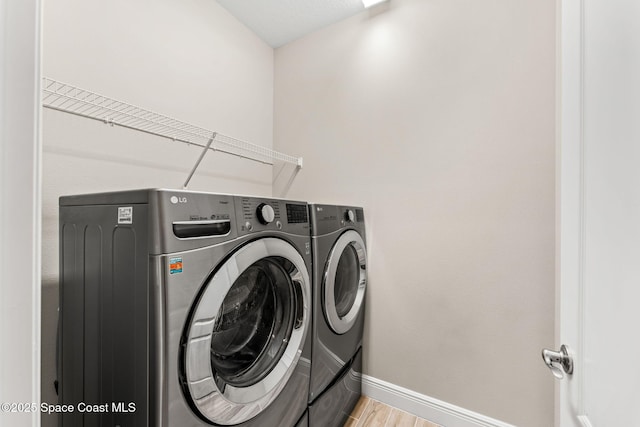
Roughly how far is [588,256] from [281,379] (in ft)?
3.25

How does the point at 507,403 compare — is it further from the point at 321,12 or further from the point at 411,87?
the point at 321,12

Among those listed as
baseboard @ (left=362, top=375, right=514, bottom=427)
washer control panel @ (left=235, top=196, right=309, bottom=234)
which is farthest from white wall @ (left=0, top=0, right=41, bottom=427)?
baseboard @ (left=362, top=375, right=514, bottom=427)

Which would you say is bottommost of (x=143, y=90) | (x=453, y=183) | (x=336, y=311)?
(x=336, y=311)

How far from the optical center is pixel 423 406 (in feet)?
5.07

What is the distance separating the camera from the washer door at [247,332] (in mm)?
726

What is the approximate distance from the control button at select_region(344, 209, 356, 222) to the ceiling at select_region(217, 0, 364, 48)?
1.40 metres

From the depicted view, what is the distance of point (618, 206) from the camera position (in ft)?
1.34

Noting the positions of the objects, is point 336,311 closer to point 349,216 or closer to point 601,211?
point 349,216

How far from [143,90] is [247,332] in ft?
4.35

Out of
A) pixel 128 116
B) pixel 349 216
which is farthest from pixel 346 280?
pixel 128 116

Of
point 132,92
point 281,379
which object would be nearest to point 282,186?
point 132,92

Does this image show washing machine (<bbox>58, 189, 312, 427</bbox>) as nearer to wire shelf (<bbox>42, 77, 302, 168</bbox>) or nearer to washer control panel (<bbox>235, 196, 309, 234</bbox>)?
→ washer control panel (<bbox>235, 196, 309, 234</bbox>)

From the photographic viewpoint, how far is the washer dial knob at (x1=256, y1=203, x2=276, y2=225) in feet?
3.04

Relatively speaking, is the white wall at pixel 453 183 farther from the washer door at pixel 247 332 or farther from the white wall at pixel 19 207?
the white wall at pixel 19 207
